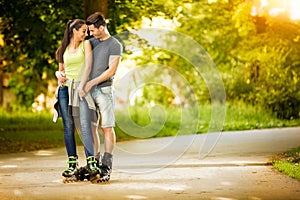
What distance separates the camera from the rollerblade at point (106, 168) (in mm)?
9627

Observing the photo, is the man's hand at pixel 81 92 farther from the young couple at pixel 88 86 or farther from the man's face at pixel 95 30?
the man's face at pixel 95 30

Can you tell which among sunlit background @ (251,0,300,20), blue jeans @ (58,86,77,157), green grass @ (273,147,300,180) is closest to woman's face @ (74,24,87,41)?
blue jeans @ (58,86,77,157)

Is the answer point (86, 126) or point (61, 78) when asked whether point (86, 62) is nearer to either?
point (61, 78)

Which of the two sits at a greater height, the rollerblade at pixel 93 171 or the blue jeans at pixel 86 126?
the blue jeans at pixel 86 126

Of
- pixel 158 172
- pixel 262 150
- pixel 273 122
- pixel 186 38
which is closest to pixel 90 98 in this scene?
pixel 158 172

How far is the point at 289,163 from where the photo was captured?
1112 centimetres

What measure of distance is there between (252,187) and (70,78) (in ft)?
8.23

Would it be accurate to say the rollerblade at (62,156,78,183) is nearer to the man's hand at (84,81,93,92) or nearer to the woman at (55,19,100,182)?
the woman at (55,19,100,182)

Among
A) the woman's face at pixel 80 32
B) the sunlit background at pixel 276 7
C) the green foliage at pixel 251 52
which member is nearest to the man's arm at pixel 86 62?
the woman's face at pixel 80 32

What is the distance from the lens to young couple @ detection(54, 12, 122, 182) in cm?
980

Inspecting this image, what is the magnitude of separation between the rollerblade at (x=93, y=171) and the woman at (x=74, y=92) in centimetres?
2

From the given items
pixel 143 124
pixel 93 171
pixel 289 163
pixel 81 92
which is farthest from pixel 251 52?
pixel 93 171

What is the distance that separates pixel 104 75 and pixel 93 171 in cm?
113

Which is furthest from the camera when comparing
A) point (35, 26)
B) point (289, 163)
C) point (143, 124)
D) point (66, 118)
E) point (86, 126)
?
point (143, 124)
